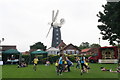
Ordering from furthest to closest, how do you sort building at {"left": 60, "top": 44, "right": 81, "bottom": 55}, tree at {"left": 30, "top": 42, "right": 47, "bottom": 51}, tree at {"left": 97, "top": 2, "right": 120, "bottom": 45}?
tree at {"left": 30, "top": 42, "right": 47, "bottom": 51}
building at {"left": 60, "top": 44, "right": 81, "bottom": 55}
tree at {"left": 97, "top": 2, "right": 120, "bottom": 45}

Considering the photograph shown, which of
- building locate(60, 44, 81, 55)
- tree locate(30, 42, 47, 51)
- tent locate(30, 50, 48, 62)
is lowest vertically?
tent locate(30, 50, 48, 62)

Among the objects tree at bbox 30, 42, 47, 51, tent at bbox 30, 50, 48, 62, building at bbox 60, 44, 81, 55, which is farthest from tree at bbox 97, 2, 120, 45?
tree at bbox 30, 42, 47, 51

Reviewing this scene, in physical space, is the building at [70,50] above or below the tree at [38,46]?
below

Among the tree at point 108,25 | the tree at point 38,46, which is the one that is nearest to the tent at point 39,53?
the tree at point 108,25

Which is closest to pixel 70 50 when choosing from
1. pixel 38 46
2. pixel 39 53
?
pixel 38 46

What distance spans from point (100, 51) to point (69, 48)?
40.6 meters

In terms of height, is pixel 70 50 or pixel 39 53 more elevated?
pixel 70 50

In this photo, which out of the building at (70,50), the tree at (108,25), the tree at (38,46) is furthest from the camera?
the tree at (38,46)

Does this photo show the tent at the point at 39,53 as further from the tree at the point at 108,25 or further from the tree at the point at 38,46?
the tree at the point at 38,46

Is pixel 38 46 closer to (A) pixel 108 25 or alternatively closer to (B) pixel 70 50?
(B) pixel 70 50

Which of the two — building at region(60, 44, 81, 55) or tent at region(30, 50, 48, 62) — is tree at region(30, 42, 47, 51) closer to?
building at region(60, 44, 81, 55)

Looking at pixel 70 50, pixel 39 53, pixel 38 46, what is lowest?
pixel 39 53

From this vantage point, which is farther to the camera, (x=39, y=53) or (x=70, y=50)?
(x=70, y=50)

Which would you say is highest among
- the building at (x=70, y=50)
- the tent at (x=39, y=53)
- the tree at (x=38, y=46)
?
the tree at (x=38, y=46)
